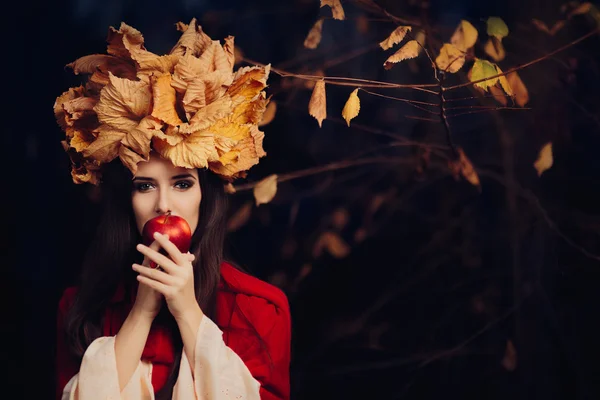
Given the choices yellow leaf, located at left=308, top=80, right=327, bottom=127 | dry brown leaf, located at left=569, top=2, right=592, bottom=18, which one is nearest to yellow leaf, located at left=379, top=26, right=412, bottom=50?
yellow leaf, located at left=308, top=80, right=327, bottom=127

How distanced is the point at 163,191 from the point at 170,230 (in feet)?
0.27

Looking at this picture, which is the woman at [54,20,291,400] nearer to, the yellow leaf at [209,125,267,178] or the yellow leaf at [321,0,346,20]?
the yellow leaf at [209,125,267,178]

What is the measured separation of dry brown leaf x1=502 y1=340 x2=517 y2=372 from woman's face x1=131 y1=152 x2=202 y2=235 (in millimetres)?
757

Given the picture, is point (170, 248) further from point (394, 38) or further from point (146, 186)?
point (394, 38)

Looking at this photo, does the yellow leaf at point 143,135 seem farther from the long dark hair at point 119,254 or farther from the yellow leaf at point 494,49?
the yellow leaf at point 494,49

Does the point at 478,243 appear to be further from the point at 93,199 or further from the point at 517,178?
the point at 93,199

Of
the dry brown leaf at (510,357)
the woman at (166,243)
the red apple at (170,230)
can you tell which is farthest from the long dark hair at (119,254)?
the dry brown leaf at (510,357)

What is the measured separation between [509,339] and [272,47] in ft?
2.63

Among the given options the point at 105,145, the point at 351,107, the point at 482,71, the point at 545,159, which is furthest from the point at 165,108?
the point at 545,159

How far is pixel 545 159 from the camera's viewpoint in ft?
5.16

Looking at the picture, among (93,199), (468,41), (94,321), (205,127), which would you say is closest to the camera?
(205,127)

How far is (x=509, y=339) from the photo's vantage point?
1685mm

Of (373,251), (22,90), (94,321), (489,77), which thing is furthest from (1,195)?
(489,77)

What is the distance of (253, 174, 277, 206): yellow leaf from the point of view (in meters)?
1.59
